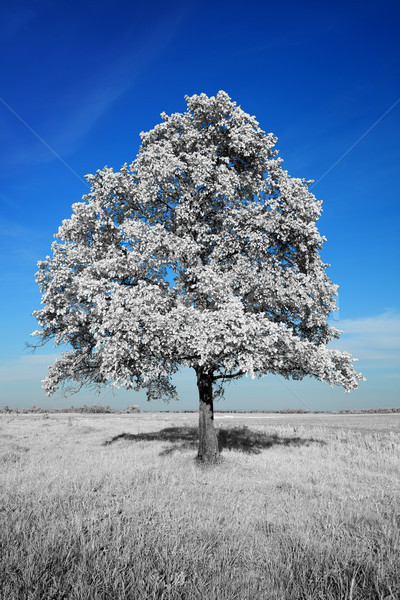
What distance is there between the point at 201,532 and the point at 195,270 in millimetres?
8771

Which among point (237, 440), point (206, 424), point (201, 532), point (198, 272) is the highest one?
point (198, 272)

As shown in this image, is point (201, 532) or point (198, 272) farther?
point (198, 272)

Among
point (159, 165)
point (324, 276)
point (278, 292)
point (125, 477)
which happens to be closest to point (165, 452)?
point (125, 477)

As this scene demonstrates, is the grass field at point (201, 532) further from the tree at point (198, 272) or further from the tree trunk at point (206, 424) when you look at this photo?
the tree at point (198, 272)

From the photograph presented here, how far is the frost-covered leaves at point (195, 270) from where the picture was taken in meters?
11.6

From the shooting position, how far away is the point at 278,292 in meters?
12.8

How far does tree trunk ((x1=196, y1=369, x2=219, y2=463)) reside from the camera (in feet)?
48.3

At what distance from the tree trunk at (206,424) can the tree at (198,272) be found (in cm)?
5

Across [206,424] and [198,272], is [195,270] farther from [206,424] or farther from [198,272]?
[206,424]

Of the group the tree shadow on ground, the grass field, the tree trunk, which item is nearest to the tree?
the tree trunk

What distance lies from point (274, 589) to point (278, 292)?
9.41 metres

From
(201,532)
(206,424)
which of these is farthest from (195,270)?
(201,532)

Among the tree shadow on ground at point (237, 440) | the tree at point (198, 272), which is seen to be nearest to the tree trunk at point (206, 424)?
the tree at point (198, 272)

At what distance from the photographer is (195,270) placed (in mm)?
13266
